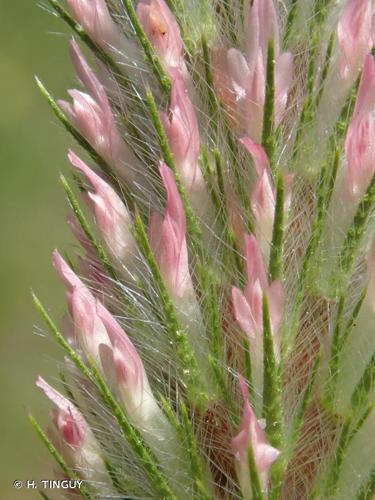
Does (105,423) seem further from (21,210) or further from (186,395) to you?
(21,210)

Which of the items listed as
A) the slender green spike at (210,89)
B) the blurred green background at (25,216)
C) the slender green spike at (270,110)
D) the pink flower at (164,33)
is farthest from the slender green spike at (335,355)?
the blurred green background at (25,216)

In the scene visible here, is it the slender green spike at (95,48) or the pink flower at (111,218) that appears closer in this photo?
the pink flower at (111,218)

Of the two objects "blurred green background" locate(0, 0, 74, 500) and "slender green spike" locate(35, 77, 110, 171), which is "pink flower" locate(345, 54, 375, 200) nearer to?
"slender green spike" locate(35, 77, 110, 171)

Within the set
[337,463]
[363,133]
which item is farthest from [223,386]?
[363,133]

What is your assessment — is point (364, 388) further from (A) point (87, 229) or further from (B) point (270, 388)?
(A) point (87, 229)

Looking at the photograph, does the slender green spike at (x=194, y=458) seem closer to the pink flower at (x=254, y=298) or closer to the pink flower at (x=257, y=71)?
the pink flower at (x=254, y=298)

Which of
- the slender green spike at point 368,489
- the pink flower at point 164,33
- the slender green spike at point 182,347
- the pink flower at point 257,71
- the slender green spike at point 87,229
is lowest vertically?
the slender green spike at point 368,489
